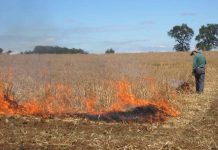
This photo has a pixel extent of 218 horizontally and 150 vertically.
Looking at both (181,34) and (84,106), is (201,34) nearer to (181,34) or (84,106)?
(181,34)

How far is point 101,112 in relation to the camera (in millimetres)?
14117

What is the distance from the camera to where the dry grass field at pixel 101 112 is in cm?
998

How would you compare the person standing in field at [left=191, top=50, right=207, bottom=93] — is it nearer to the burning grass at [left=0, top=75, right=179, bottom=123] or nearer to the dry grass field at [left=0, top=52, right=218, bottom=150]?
the dry grass field at [left=0, top=52, right=218, bottom=150]

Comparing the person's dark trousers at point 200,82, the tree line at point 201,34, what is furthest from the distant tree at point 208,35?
the person's dark trousers at point 200,82

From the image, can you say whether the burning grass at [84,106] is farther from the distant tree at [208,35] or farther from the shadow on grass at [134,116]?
the distant tree at [208,35]

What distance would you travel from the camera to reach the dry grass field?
9.98m

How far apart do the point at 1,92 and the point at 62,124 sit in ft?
12.2

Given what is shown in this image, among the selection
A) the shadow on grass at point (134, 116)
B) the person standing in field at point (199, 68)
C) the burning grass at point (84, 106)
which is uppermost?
the person standing in field at point (199, 68)

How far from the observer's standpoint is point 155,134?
1099cm

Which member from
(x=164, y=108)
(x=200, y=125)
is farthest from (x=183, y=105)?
(x=200, y=125)

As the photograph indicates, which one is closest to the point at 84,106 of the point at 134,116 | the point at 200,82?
the point at 134,116

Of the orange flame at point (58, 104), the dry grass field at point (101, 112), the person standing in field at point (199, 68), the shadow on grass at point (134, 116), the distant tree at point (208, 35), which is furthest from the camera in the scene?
the distant tree at point (208, 35)

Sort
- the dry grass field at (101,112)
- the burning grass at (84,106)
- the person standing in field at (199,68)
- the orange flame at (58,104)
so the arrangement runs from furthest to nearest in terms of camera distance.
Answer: the person standing in field at (199,68)
the orange flame at (58,104)
the burning grass at (84,106)
the dry grass field at (101,112)

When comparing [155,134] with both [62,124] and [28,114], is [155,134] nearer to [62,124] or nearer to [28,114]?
[62,124]
